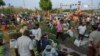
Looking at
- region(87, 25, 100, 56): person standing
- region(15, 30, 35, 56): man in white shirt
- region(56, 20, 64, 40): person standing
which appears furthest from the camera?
region(56, 20, 64, 40): person standing

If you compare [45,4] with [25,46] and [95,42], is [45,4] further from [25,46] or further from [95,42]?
[25,46]

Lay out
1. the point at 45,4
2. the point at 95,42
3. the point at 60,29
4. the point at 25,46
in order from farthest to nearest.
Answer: the point at 45,4 < the point at 60,29 < the point at 95,42 < the point at 25,46

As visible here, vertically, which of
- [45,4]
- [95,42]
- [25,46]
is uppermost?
[25,46]

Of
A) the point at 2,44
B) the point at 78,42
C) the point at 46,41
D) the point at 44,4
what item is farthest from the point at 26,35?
the point at 44,4

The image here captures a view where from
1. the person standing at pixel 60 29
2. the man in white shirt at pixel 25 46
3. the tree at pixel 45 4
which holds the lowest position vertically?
the tree at pixel 45 4

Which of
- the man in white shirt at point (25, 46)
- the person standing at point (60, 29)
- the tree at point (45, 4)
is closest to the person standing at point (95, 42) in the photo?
the man in white shirt at point (25, 46)

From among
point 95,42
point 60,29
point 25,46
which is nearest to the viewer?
point 25,46

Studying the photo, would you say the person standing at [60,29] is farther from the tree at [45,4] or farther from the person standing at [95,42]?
the tree at [45,4]

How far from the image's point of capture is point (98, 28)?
13.6m

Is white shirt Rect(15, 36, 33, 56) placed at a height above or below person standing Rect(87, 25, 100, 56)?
above

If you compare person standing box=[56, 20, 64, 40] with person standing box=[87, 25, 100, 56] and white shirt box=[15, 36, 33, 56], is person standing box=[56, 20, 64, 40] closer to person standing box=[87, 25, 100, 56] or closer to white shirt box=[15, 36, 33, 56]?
person standing box=[87, 25, 100, 56]

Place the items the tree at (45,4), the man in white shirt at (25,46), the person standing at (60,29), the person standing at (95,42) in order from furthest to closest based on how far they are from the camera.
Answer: the tree at (45,4) < the person standing at (60,29) < the person standing at (95,42) < the man in white shirt at (25,46)

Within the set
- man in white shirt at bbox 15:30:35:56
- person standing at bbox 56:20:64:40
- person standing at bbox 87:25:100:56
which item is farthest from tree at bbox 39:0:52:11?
man in white shirt at bbox 15:30:35:56

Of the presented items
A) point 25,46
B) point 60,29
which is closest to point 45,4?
point 60,29
